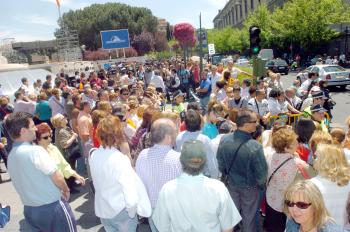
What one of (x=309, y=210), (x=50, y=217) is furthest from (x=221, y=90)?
(x=309, y=210)

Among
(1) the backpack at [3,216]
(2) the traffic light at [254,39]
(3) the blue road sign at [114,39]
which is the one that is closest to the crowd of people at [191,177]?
(1) the backpack at [3,216]

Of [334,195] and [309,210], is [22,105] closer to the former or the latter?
[334,195]

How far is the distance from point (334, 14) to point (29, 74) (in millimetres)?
26734

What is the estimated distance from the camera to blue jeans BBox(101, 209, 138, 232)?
3.43m

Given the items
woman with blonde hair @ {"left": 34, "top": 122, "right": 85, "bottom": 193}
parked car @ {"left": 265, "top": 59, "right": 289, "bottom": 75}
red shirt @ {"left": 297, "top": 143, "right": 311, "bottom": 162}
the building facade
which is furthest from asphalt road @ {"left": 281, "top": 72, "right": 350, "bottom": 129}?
the building facade

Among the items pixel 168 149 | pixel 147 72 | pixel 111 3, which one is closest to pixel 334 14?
pixel 147 72

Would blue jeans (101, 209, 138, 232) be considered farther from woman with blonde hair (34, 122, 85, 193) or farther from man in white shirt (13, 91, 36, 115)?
man in white shirt (13, 91, 36, 115)

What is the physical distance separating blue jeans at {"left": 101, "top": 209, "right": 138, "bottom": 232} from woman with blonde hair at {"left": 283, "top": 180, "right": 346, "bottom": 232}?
63.2 inches

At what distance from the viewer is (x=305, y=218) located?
2465 millimetres

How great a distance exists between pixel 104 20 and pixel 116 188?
6508 cm

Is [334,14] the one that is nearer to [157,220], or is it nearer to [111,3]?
[157,220]

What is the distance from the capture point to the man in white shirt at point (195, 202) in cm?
271

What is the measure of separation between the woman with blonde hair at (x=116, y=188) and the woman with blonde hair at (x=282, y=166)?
1565 millimetres

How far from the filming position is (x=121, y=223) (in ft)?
11.4
